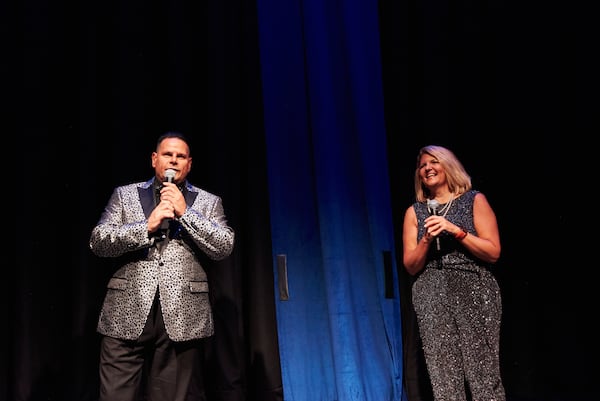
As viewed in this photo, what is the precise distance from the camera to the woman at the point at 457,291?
6.96 ft

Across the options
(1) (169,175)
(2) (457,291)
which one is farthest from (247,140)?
(2) (457,291)

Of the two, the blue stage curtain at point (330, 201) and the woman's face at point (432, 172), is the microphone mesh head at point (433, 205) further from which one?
the blue stage curtain at point (330, 201)

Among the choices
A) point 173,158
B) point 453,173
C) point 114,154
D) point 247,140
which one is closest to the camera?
point 173,158

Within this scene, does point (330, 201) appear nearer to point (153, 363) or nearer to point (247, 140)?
point (247, 140)

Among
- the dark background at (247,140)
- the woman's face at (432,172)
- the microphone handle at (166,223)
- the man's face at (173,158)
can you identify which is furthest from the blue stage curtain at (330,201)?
the microphone handle at (166,223)

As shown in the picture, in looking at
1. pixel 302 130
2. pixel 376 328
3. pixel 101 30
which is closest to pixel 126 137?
pixel 101 30

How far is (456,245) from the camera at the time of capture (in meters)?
2.27

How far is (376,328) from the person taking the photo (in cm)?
306

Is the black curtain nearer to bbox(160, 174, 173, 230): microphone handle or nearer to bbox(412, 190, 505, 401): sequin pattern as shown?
bbox(160, 174, 173, 230): microphone handle

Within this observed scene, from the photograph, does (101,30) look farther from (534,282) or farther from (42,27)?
(534,282)

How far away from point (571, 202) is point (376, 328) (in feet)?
4.56

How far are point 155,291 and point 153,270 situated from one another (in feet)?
0.26

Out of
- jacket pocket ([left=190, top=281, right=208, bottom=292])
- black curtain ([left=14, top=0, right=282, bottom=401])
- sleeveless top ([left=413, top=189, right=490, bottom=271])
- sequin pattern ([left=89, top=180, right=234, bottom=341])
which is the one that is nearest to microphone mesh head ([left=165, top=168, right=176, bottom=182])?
sequin pattern ([left=89, top=180, right=234, bottom=341])

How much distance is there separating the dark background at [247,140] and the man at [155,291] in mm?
798
